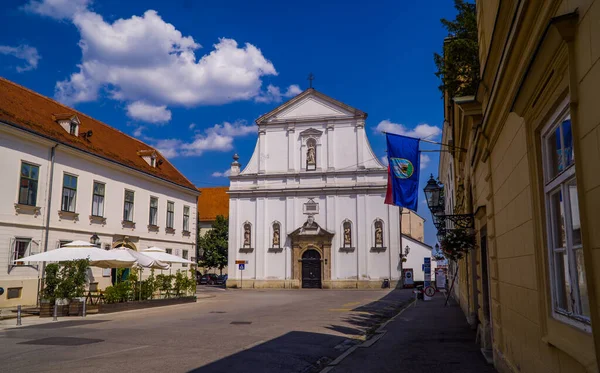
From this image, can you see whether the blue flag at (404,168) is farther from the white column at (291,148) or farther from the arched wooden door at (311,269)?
the white column at (291,148)

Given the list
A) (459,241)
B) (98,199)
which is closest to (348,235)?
(98,199)

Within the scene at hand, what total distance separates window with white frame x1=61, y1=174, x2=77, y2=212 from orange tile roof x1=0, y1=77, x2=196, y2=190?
5.41 ft

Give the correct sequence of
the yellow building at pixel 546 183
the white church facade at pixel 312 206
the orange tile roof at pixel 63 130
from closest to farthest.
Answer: the yellow building at pixel 546 183, the orange tile roof at pixel 63 130, the white church facade at pixel 312 206

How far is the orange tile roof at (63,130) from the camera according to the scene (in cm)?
2373

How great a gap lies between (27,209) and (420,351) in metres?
19.0

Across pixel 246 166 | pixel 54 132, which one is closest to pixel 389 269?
pixel 246 166

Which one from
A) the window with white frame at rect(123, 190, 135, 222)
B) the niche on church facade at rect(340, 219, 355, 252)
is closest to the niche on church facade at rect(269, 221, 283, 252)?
the niche on church facade at rect(340, 219, 355, 252)

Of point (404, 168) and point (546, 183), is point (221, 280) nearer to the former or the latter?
point (404, 168)

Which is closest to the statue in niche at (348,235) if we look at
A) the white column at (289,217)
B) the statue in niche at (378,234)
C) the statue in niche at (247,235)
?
the statue in niche at (378,234)

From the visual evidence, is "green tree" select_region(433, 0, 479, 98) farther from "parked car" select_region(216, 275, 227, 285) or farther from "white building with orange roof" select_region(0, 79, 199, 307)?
"parked car" select_region(216, 275, 227, 285)

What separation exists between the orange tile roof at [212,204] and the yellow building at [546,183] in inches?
2388

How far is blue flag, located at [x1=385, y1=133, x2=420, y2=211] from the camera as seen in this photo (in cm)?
1273

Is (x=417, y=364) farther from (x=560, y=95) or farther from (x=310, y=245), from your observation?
(x=310, y=245)

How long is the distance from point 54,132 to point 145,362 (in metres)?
19.4
